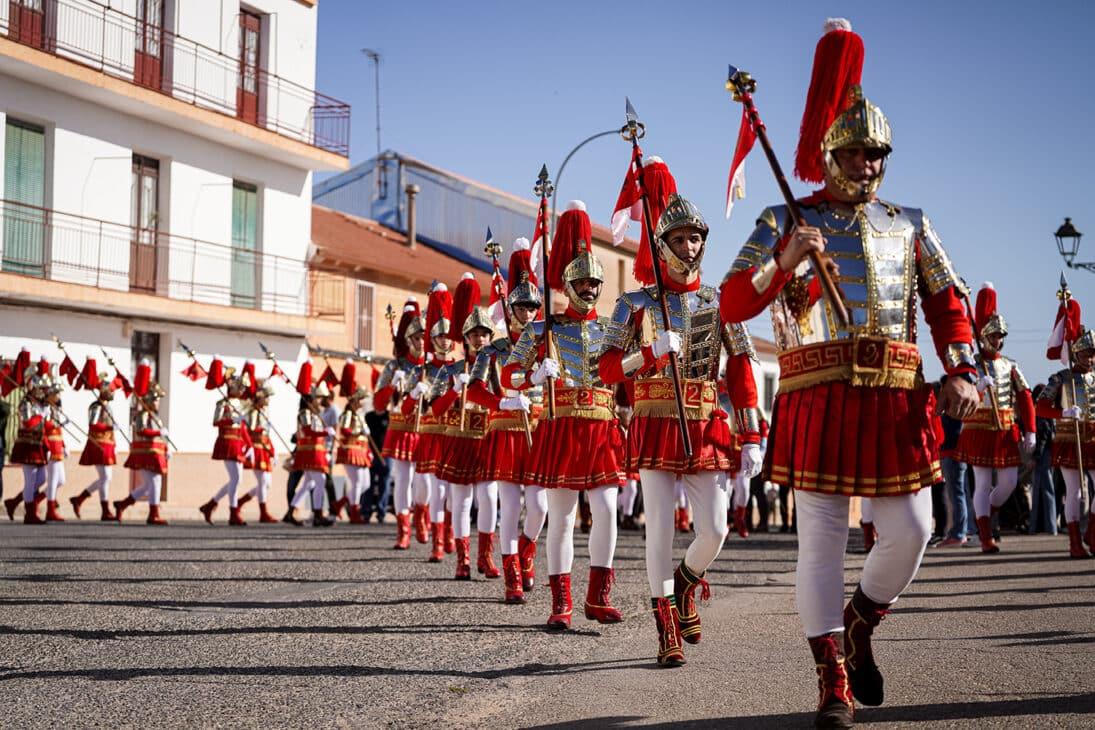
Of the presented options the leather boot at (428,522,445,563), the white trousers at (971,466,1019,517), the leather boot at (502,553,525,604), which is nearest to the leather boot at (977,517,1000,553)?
the white trousers at (971,466,1019,517)

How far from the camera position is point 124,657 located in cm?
649

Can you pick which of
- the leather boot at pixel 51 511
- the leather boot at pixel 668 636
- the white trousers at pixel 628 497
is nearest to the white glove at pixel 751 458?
the leather boot at pixel 668 636

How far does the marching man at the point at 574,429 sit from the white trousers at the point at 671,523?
874mm

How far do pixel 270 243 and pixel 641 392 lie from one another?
2547 centimetres

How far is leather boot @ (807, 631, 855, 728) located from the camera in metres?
4.46

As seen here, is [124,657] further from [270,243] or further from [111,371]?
[270,243]

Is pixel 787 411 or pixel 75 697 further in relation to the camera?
pixel 75 697

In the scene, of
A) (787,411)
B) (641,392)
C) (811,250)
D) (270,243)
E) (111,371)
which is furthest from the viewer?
(270,243)

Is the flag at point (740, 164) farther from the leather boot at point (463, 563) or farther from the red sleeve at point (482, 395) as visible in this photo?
the leather boot at point (463, 563)

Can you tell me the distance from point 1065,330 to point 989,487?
194 centimetres

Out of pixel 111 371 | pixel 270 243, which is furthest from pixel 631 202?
pixel 270 243

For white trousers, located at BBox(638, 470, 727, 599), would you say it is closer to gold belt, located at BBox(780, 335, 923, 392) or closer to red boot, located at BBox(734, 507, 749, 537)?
gold belt, located at BBox(780, 335, 923, 392)

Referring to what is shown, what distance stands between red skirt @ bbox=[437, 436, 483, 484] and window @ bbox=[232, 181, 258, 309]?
1971 centimetres

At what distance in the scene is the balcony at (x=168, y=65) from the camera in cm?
2508
